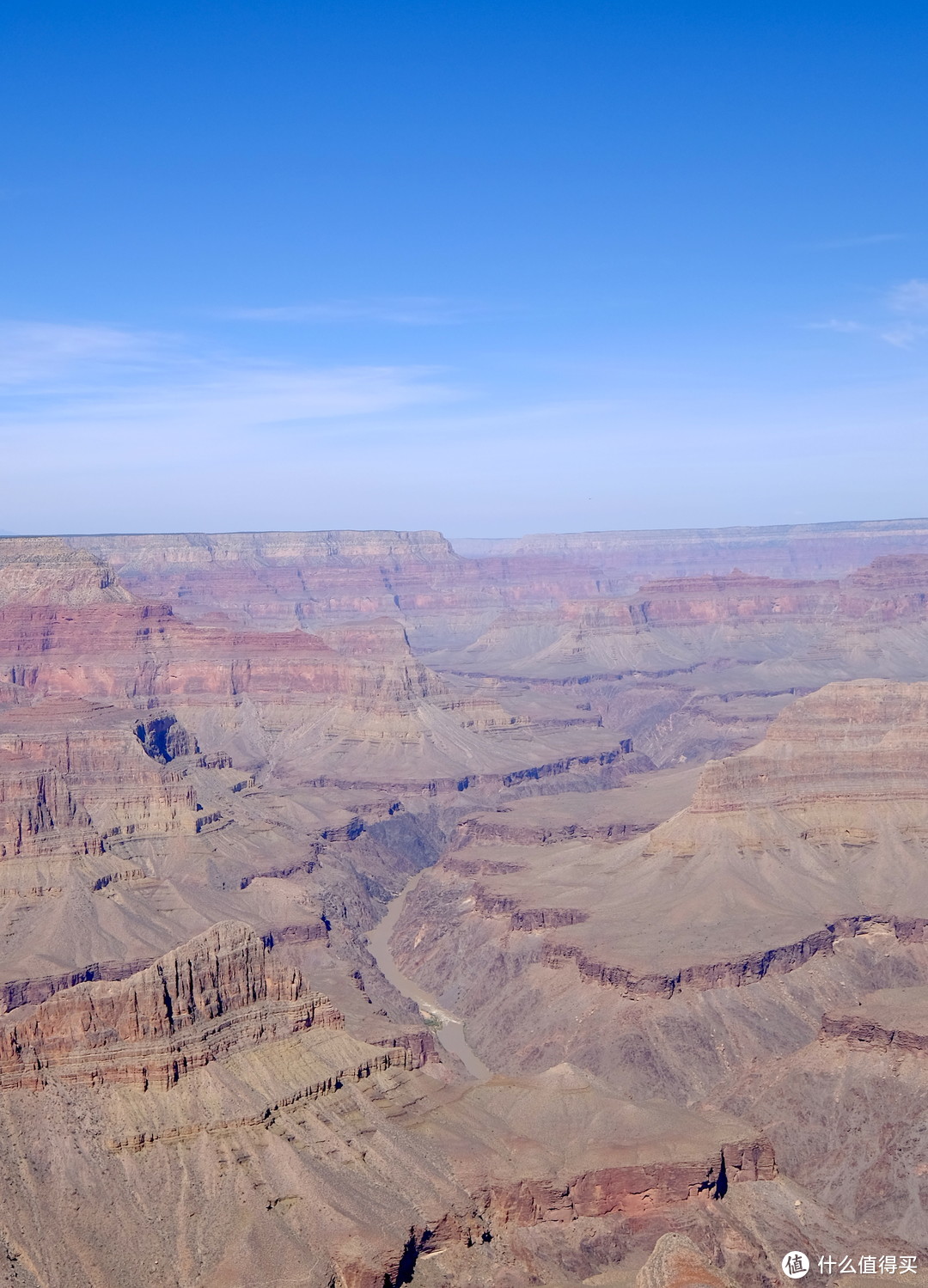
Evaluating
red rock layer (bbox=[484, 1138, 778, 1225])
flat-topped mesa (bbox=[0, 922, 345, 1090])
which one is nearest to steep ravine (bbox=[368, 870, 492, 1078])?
flat-topped mesa (bbox=[0, 922, 345, 1090])

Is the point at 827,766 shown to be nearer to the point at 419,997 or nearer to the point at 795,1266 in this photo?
the point at 419,997

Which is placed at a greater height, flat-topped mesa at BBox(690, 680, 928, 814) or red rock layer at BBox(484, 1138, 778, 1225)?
flat-topped mesa at BBox(690, 680, 928, 814)

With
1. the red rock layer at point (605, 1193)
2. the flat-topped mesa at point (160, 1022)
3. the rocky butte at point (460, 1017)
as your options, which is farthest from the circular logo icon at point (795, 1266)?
the flat-topped mesa at point (160, 1022)

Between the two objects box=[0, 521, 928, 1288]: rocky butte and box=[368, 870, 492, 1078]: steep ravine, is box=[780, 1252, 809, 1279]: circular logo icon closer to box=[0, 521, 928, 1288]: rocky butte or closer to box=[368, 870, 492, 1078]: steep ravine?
box=[0, 521, 928, 1288]: rocky butte

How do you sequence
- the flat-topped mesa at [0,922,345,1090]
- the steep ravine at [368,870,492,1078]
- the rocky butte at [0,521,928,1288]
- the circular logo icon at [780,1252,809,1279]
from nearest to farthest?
the rocky butte at [0,521,928,1288] → the circular logo icon at [780,1252,809,1279] → the flat-topped mesa at [0,922,345,1090] → the steep ravine at [368,870,492,1078]

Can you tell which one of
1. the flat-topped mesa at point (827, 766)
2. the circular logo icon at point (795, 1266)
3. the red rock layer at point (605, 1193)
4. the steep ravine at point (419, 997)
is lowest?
the steep ravine at point (419, 997)

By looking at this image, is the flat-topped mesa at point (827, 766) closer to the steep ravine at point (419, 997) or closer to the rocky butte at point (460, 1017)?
the rocky butte at point (460, 1017)

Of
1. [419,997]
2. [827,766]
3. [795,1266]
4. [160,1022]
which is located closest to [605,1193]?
[795,1266]
